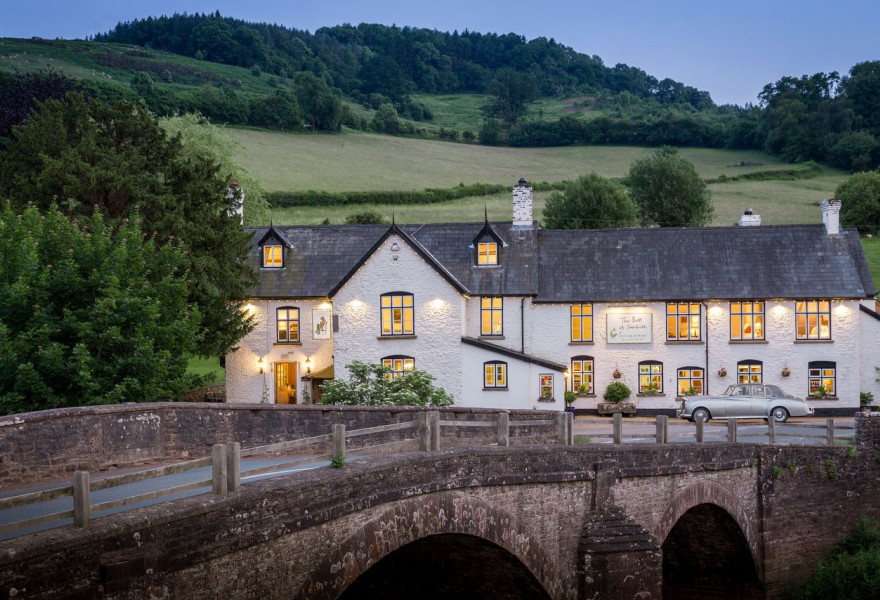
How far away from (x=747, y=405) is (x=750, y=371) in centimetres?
652

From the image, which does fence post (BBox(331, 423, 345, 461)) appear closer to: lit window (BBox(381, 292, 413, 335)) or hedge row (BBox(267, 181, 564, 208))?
lit window (BBox(381, 292, 413, 335))

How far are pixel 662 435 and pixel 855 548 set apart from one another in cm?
907

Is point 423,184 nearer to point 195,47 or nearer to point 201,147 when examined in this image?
point 201,147

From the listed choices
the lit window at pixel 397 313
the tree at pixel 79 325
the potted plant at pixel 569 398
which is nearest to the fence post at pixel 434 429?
the tree at pixel 79 325

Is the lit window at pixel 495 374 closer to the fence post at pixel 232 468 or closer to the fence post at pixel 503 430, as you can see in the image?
the fence post at pixel 503 430

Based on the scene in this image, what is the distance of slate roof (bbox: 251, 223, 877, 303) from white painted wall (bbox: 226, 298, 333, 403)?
69 centimetres

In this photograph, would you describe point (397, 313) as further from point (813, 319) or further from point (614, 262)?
point (813, 319)

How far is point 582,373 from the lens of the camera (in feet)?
149

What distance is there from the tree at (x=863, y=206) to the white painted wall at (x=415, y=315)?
164 ft

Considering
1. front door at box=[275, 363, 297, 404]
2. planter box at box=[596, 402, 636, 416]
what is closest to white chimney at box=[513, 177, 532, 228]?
Answer: planter box at box=[596, 402, 636, 416]

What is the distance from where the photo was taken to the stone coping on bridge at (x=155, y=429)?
55.2ft

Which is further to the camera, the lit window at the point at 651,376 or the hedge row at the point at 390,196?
the hedge row at the point at 390,196

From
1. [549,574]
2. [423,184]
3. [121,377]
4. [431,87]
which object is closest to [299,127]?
[423,184]

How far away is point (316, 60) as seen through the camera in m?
168
